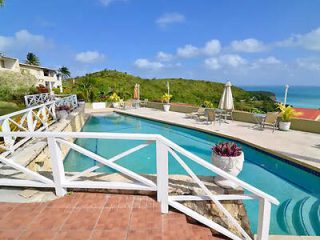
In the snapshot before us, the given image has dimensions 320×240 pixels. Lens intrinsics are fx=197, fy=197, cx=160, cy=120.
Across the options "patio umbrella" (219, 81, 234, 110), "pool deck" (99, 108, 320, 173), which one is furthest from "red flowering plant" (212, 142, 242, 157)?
"patio umbrella" (219, 81, 234, 110)

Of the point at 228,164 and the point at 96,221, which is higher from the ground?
the point at 228,164

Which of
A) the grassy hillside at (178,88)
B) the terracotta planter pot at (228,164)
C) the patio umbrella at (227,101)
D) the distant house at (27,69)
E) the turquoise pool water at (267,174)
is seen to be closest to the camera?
the terracotta planter pot at (228,164)

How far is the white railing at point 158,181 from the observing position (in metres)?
2.58

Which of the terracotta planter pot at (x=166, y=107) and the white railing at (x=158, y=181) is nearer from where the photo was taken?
the white railing at (x=158, y=181)

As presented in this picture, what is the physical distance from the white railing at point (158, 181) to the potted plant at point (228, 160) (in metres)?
0.23

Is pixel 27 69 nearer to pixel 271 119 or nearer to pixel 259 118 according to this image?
pixel 259 118

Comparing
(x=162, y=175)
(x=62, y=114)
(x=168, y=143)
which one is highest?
(x=168, y=143)

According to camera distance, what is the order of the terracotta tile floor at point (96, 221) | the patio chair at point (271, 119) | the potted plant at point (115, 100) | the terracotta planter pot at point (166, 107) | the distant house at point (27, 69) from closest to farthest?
1. the terracotta tile floor at point (96, 221)
2. the patio chair at point (271, 119)
3. the terracotta planter pot at point (166, 107)
4. the potted plant at point (115, 100)
5. the distant house at point (27, 69)

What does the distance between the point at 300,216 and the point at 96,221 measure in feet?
13.9

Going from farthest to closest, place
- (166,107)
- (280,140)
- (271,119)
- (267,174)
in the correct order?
(166,107), (271,119), (280,140), (267,174)

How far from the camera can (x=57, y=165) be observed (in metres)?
3.04

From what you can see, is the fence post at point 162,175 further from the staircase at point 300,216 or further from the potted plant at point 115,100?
the potted plant at point 115,100

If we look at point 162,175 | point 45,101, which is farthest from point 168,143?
point 45,101

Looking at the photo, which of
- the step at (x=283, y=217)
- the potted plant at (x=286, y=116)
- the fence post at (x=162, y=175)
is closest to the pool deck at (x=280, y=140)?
the potted plant at (x=286, y=116)
